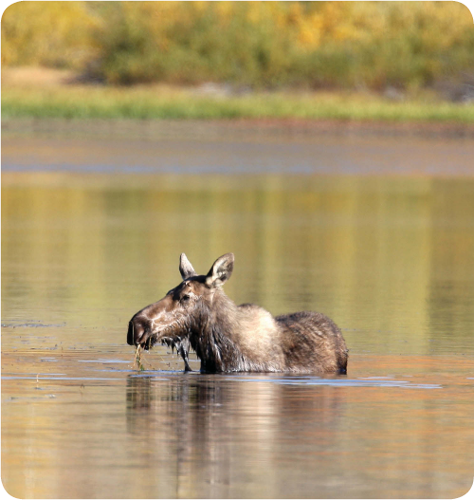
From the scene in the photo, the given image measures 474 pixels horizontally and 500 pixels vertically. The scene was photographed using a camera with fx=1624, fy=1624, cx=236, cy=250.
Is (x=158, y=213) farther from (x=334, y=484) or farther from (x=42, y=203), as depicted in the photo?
(x=334, y=484)

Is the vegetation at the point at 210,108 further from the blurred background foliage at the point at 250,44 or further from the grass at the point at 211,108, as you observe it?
the blurred background foliage at the point at 250,44

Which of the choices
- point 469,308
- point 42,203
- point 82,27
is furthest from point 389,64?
point 469,308

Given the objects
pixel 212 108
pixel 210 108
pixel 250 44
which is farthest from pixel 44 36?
pixel 212 108

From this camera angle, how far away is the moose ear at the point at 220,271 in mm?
12035

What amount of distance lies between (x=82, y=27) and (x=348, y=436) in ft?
290

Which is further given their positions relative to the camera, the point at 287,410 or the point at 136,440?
the point at 287,410

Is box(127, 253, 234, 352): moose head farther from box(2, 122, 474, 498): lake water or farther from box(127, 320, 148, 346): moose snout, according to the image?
box(2, 122, 474, 498): lake water

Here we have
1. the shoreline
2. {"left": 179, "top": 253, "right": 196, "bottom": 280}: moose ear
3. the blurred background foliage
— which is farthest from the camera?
the blurred background foliage

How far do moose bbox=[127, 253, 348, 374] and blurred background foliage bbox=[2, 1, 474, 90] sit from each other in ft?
209

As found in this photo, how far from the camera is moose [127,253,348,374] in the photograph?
39.9 ft

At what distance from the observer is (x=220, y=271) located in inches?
480

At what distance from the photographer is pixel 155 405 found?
1092 centimetres

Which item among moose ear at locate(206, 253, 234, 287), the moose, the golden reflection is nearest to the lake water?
the golden reflection

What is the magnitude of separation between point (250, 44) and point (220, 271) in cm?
7420
